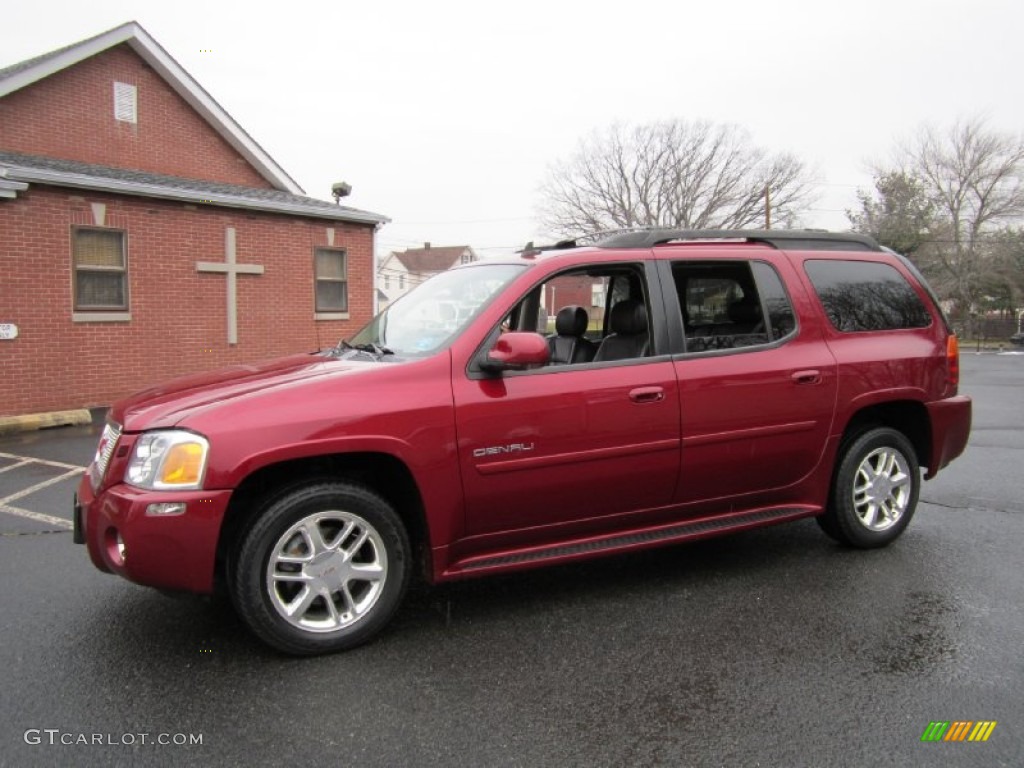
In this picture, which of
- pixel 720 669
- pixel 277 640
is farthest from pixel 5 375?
pixel 720 669

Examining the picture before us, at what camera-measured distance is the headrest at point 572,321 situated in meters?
4.29

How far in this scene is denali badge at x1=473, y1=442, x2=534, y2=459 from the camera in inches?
128

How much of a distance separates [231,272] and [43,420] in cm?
377

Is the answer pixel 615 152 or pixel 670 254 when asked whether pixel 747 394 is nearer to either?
pixel 670 254

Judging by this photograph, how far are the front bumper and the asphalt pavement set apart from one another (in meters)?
0.42

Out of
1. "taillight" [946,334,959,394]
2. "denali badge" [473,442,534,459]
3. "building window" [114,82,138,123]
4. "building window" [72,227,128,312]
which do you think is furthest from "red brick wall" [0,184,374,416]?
"taillight" [946,334,959,394]

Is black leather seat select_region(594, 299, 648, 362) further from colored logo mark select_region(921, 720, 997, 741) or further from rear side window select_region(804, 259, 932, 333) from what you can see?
colored logo mark select_region(921, 720, 997, 741)

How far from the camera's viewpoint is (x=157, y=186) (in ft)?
36.6

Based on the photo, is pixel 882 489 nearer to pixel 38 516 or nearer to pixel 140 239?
pixel 38 516

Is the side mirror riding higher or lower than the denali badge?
higher

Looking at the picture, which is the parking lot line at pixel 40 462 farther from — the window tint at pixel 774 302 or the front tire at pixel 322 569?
the window tint at pixel 774 302

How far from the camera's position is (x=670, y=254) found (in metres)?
3.91

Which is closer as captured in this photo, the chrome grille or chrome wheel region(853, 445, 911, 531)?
the chrome grille

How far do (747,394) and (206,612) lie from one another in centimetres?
288
